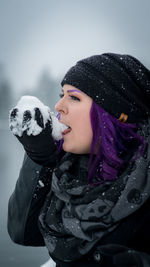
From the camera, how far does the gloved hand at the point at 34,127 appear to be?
1.45 meters

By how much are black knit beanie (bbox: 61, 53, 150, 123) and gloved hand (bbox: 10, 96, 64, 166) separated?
0.80 ft

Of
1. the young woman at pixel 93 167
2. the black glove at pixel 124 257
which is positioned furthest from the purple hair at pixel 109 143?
the black glove at pixel 124 257

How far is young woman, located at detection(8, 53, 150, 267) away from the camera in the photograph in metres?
1.34

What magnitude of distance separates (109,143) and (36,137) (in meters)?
0.39

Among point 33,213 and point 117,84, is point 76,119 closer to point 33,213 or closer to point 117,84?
point 117,84

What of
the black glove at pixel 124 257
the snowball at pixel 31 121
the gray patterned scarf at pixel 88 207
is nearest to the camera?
the black glove at pixel 124 257

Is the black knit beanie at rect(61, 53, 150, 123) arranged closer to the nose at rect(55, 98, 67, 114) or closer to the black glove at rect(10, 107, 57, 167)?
the nose at rect(55, 98, 67, 114)

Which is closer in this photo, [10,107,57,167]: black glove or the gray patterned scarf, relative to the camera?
the gray patterned scarf

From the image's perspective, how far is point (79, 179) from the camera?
5.20 ft

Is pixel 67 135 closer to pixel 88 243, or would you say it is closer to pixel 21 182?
pixel 21 182


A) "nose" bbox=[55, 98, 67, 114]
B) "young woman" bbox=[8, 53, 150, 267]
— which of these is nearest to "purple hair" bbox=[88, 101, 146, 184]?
"young woman" bbox=[8, 53, 150, 267]

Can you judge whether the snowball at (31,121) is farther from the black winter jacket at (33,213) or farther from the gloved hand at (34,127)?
the black winter jacket at (33,213)

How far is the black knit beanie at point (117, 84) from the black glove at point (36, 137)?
0.29 metres

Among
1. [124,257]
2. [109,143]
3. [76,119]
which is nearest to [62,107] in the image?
[76,119]
